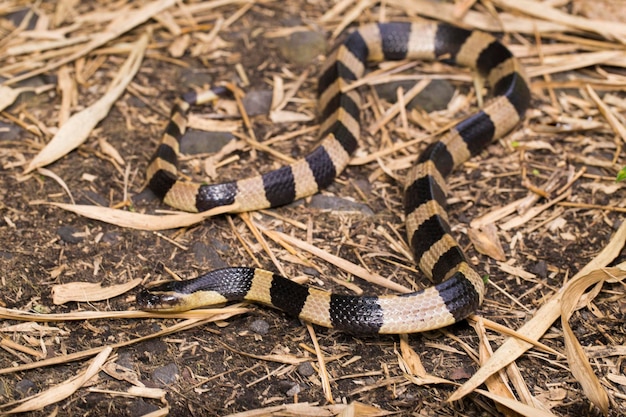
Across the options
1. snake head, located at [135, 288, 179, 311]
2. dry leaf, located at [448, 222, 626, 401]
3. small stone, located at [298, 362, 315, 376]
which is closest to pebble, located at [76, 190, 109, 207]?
snake head, located at [135, 288, 179, 311]

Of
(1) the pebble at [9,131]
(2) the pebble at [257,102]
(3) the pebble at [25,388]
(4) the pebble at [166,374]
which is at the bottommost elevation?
(3) the pebble at [25,388]

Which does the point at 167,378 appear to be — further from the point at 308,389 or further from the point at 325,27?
the point at 325,27

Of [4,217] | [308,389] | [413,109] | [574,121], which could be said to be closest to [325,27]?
A: [413,109]

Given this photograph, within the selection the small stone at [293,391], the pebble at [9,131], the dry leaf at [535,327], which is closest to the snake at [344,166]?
the dry leaf at [535,327]

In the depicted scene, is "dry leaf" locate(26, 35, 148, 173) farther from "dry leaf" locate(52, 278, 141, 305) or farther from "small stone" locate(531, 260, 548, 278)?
"small stone" locate(531, 260, 548, 278)

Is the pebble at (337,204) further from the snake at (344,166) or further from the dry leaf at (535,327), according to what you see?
the dry leaf at (535,327)

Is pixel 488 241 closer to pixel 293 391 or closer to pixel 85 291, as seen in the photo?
pixel 293 391
